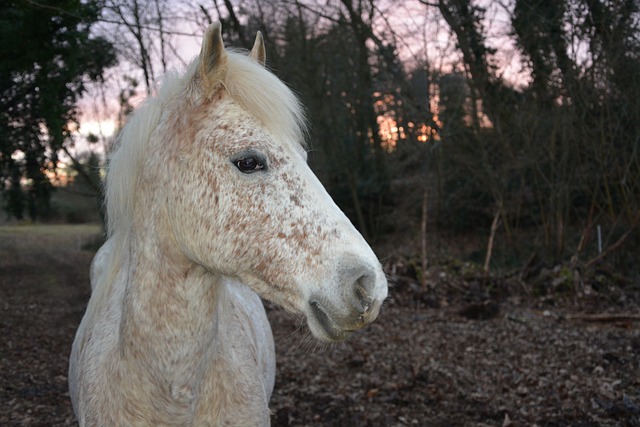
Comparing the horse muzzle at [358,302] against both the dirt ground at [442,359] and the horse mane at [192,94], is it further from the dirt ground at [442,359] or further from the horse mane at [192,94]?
the horse mane at [192,94]

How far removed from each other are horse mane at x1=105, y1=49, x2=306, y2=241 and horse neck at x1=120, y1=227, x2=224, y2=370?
20cm

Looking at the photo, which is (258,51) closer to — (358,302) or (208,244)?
(208,244)

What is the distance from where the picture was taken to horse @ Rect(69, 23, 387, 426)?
1693 mm

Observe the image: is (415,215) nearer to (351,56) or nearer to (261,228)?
(351,56)

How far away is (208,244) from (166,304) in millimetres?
297

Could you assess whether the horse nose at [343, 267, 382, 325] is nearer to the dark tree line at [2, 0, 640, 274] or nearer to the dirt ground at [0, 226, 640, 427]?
the dirt ground at [0, 226, 640, 427]

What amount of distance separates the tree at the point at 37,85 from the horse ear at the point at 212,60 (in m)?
6.27

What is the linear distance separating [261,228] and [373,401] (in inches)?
136

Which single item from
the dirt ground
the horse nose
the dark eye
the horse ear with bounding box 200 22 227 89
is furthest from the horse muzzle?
the horse ear with bounding box 200 22 227 89

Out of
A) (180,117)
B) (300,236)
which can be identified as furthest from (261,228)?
(180,117)

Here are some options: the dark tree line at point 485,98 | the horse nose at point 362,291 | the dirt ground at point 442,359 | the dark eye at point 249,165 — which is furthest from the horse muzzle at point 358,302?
the dark tree line at point 485,98

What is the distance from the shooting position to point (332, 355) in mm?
5965

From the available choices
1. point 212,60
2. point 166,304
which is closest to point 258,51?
point 212,60

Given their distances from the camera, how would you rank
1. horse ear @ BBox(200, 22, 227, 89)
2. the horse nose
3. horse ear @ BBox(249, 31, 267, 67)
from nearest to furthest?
1. the horse nose
2. horse ear @ BBox(200, 22, 227, 89)
3. horse ear @ BBox(249, 31, 267, 67)
